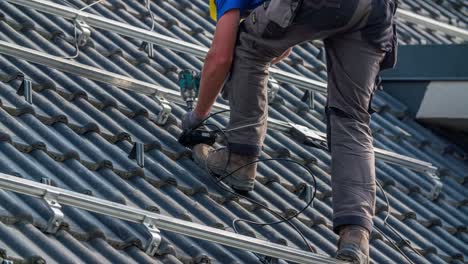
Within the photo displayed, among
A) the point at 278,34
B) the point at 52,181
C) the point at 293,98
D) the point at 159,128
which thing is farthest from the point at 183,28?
the point at 52,181

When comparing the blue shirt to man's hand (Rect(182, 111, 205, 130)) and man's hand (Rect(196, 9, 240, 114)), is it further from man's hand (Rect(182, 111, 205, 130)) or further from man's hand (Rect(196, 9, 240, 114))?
man's hand (Rect(182, 111, 205, 130))

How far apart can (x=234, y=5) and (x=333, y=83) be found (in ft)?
1.96

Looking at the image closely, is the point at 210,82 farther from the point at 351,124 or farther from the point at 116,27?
the point at 116,27

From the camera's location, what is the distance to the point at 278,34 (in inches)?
252

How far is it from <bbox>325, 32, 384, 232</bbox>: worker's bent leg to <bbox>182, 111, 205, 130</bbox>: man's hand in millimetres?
685

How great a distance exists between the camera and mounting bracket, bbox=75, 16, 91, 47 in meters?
7.45

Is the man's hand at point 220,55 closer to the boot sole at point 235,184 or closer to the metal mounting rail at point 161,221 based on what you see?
the boot sole at point 235,184

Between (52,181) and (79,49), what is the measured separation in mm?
1678

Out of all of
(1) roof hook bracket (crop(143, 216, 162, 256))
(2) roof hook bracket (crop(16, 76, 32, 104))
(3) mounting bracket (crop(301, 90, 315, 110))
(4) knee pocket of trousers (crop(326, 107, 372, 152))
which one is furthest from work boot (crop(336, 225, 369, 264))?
(3) mounting bracket (crop(301, 90, 315, 110))

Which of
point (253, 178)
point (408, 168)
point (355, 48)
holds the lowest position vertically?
point (408, 168)

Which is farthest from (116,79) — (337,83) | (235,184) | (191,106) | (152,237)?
(152,237)

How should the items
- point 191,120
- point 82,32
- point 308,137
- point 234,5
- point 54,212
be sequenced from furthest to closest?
1. point 308,137
2. point 82,32
3. point 191,120
4. point 234,5
5. point 54,212

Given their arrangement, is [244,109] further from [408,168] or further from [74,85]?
[408,168]

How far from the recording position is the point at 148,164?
21.5 feet
